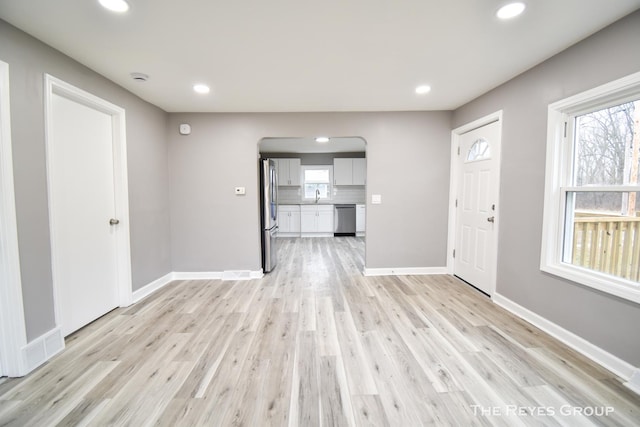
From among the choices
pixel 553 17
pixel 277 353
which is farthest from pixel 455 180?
pixel 277 353

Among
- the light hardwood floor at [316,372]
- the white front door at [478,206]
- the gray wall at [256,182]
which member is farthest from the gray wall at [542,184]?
the gray wall at [256,182]

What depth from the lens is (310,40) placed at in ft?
6.03

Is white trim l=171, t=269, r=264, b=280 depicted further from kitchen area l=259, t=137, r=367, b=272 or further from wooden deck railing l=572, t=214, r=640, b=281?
wooden deck railing l=572, t=214, r=640, b=281

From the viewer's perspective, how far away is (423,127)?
11.6 feet

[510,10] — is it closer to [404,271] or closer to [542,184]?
[542,184]

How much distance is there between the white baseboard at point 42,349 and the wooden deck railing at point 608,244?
4082 millimetres

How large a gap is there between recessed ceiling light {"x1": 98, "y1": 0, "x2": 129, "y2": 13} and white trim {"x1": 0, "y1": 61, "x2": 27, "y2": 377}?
2.57 ft

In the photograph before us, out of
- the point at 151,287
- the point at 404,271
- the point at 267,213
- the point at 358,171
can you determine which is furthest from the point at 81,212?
the point at 358,171

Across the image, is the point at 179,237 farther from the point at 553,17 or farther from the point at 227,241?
the point at 553,17

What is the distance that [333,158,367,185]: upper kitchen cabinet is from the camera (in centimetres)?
704

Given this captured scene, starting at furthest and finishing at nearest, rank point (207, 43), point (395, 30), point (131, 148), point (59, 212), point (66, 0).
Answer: point (131, 148) → point (59, 212) → point (207, 43) → point (395, 30) → point (66, 0)

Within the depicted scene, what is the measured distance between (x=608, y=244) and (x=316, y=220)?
5504 mm

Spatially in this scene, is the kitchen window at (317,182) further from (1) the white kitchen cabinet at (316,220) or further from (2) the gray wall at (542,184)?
(2) the gray wall at (542,184)

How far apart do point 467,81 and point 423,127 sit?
99 cm
